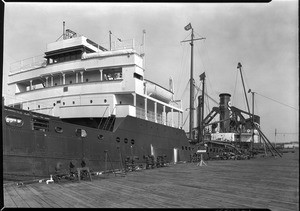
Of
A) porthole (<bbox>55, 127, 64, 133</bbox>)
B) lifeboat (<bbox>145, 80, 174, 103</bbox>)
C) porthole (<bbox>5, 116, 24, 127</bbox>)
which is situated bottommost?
porthole (<bbox>55, 127, 64, 133</bbox>)

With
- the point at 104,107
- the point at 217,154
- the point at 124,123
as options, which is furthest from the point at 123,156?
the point at 217,154

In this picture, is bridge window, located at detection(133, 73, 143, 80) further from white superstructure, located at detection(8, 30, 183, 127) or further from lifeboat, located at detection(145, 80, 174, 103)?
lifeboat, located at detection(145, 80, 174, 103)

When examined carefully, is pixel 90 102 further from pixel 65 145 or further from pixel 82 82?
pixel 65 145

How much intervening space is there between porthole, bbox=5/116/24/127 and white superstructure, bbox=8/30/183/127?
17.5 feet

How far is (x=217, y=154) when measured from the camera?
1453 inches

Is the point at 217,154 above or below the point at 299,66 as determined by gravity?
below

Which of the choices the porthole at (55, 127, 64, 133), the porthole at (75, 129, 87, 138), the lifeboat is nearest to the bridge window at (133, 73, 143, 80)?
the lifeboat

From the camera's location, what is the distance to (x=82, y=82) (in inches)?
647

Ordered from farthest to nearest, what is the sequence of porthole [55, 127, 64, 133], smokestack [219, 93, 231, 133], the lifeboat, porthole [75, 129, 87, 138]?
1. smokestack [219, 93, 231, 133]
2. the lifeboat
3. porthole [75, 129, 87, 138]
4. porthole [55, 127, 64, 133]

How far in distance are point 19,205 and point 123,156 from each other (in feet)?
30.9

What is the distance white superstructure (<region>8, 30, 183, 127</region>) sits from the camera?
16.1 m

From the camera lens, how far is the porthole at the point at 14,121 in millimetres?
9859

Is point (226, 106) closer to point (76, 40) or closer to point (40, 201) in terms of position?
point (76, 40)

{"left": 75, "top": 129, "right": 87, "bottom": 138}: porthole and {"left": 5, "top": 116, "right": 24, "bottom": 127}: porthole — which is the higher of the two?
{"left": 5, "top": 116, "right": 24, "bottom": 127}: porthole
